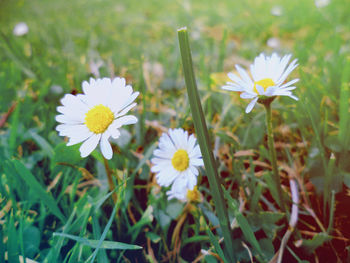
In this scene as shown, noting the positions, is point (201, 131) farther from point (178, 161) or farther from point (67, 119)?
point (67, 119)

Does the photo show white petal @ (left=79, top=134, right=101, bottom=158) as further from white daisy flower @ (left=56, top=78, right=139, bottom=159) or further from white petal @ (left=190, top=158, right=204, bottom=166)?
white petal @ (left=190, top=158, right=204, bottom=166)

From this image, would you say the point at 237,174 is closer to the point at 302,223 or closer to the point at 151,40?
the point at 302,223

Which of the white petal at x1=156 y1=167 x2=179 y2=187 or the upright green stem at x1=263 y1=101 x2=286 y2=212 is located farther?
the white petal at x1=156 y1=167 x2=179 y2=187

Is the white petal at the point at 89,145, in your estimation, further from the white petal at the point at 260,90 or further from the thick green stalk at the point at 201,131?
the white petal at the point at 260,90

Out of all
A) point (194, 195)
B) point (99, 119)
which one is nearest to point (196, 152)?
point (194, 195)

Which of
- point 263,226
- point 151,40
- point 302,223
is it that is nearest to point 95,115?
point 263,226

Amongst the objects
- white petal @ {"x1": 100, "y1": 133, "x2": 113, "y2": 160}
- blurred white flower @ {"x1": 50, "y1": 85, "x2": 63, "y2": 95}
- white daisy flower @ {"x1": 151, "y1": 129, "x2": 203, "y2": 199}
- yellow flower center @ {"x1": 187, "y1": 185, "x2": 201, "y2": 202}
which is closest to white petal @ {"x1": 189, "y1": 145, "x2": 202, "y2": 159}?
white daisy flower @ {"x1": 151, "y1": 129, "x2": 203, "y2": 199}

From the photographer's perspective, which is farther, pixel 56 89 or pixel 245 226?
pixel 56 89
